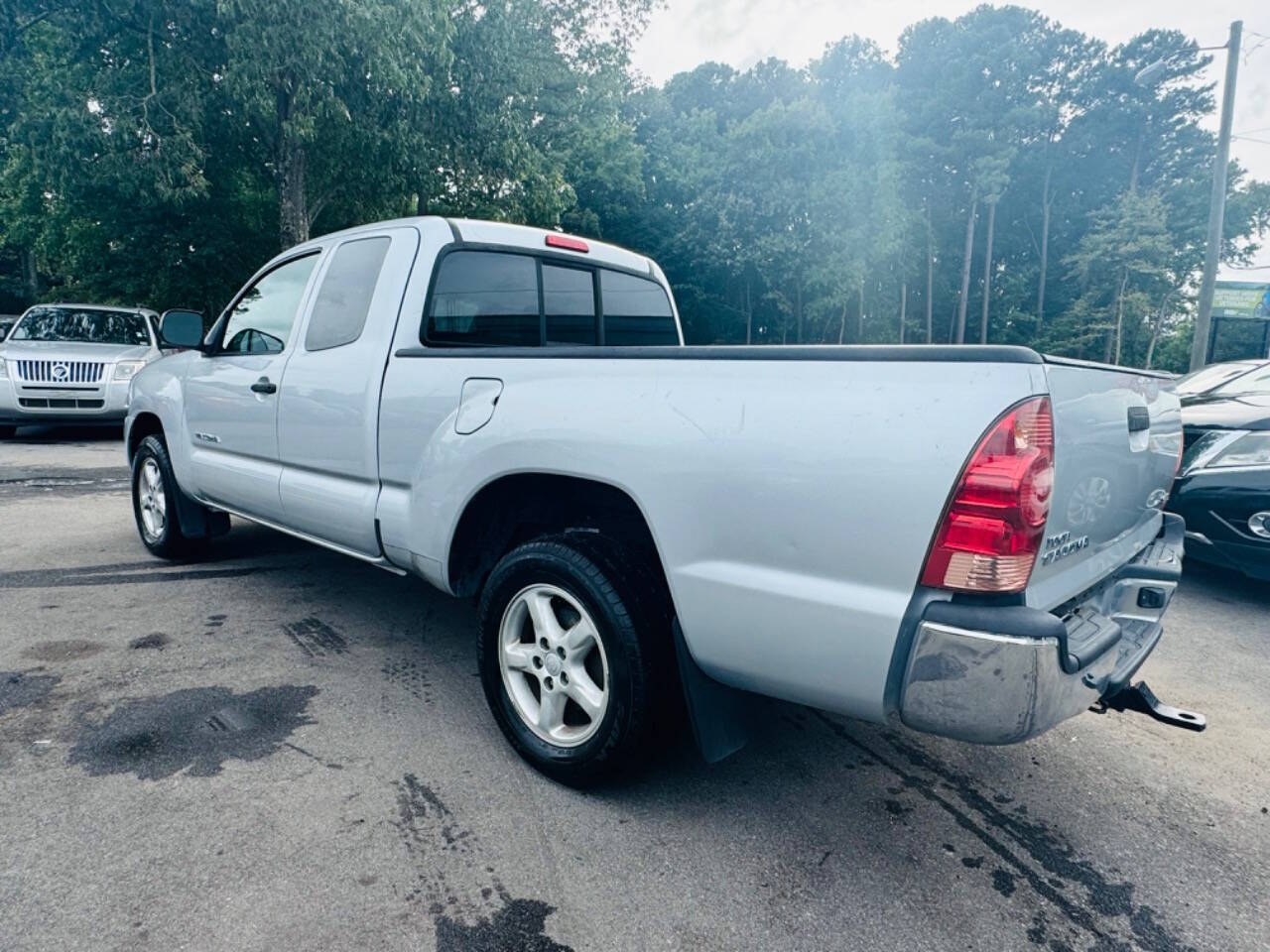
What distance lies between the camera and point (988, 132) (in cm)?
4153

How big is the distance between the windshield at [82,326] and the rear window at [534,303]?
31.9ft

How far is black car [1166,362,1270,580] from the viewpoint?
14.6 feet

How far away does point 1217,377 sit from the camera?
683 centimetres

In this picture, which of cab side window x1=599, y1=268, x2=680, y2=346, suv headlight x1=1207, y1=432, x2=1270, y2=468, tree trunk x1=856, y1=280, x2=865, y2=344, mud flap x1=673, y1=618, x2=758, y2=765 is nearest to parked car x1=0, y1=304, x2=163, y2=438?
cab side window x1=599, y1=268, x2=680, y2=346

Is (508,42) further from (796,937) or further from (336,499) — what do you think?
(796,937)

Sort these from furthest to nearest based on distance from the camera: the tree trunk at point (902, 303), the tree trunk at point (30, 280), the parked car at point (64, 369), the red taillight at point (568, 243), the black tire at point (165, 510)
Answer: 1. the tree trunk at point (902, 303)
2. the tree trunk at point (30, 280)
3. the parked car at point (64, 369)
4. the black tire at point (165, 510)
5. the red taillight at point (568, 243)

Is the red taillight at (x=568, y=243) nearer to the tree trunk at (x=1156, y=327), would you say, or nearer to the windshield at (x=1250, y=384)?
the windshield at (x=1250, y=384)

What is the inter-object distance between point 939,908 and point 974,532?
1.00 metres

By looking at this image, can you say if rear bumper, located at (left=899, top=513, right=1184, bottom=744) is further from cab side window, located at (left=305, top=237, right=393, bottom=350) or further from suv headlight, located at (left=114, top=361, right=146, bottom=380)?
suv headlight, located at (left=114, top=361, right=146, bottom=380)

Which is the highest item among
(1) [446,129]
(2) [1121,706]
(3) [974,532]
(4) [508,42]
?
(4) [508,42]

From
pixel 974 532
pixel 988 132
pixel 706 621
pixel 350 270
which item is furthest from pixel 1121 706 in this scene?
pixel 988 132

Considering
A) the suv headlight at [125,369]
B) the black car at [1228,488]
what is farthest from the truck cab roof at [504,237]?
the suv headlight at [125,369]

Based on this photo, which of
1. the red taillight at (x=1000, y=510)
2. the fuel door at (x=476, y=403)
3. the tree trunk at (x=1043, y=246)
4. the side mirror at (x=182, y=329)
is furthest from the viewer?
the tree trunk at (x=1043, y=246)

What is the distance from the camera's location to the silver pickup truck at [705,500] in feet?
5.80
